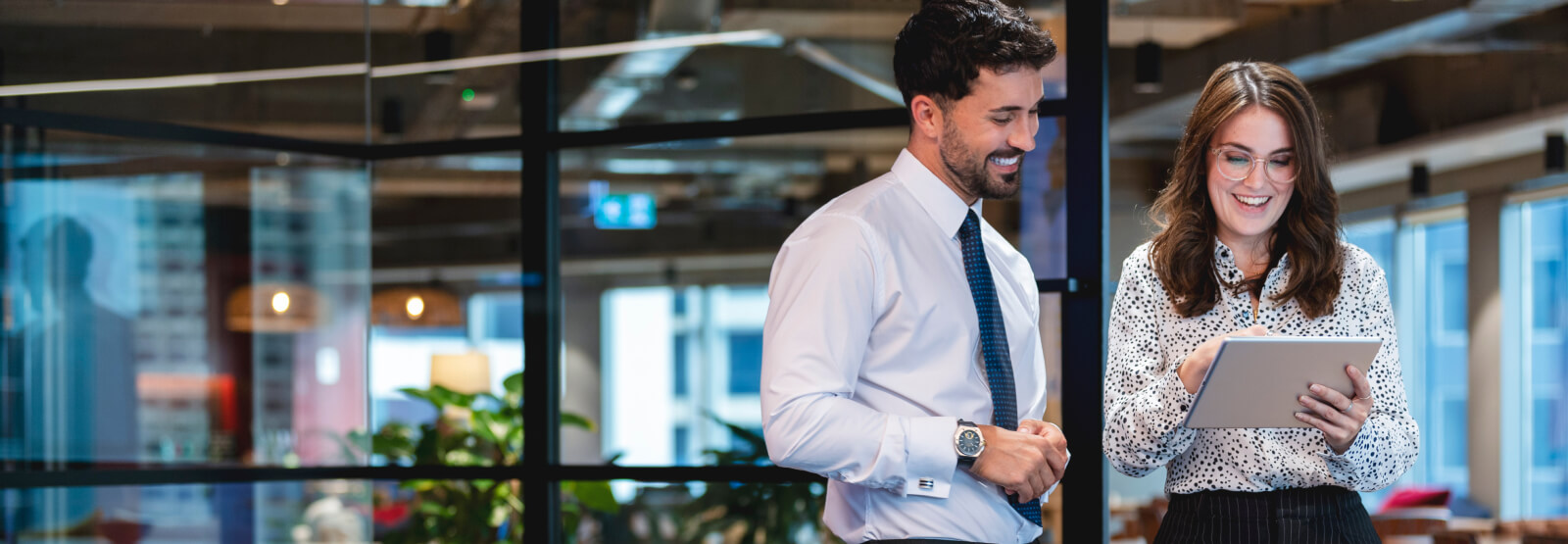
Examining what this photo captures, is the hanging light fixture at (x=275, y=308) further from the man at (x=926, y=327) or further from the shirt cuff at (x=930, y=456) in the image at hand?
the shirt cuff at (x=930, y=456)

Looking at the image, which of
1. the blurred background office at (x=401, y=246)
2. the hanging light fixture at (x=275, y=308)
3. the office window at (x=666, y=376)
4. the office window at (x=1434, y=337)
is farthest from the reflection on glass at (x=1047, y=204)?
the office window at (x=1434, y=337)

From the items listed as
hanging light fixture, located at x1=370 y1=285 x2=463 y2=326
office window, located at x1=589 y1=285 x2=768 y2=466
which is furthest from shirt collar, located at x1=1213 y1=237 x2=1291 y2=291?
hanging light fixture, located at x1=370 y1=285 x2=463 y2=326

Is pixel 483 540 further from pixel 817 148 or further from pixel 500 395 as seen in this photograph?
pixel 817 148

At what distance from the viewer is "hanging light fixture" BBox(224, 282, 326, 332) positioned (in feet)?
12.0

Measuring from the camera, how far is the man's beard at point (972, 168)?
1.77 meters

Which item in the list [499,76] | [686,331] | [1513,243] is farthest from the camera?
[1513,243]

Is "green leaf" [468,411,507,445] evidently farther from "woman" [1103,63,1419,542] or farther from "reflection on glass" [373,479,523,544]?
"woman" [1103,63,1419,542]

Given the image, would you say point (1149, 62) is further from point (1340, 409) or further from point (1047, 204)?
point (1340, 409)

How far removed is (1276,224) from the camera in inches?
77.0

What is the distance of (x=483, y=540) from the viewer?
3.40 meters

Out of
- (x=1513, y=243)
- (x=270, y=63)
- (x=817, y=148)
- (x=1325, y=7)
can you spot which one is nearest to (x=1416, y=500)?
(x=1513, y=243)

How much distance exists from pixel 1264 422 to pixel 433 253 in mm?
2555

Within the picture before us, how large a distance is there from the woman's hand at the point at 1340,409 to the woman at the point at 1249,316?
0.04m

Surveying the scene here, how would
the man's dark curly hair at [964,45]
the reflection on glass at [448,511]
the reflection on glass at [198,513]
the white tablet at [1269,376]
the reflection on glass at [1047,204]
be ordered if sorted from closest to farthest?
the white tablet at [1269,376]
the man's dark curly hair at [964,45]
the reflection on glass at [1047,204]
the reflection on glass at [198,513]
the reflection on glass at [448,511]
